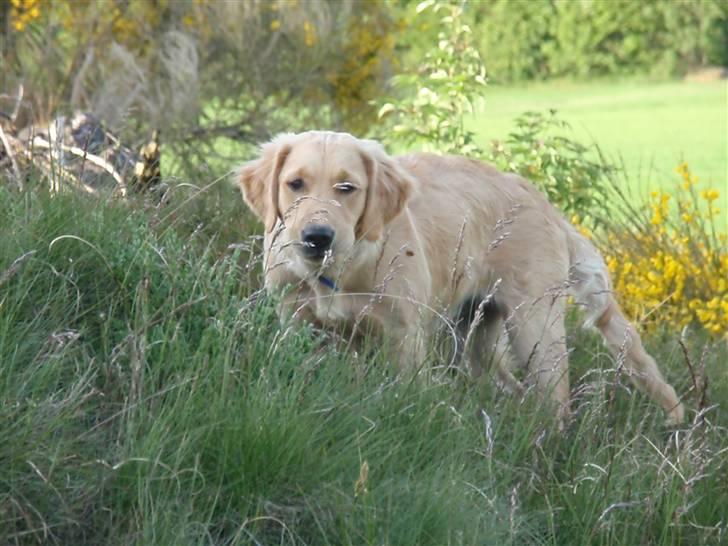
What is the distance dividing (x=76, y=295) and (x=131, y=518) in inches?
45.1

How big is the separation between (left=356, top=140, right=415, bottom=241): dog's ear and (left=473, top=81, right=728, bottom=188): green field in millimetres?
11261

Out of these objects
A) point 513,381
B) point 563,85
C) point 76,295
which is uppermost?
point 76,295

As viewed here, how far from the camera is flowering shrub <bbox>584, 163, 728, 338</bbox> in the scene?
24.0 feet

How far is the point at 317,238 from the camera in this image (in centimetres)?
484

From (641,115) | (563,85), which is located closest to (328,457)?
(641,115)

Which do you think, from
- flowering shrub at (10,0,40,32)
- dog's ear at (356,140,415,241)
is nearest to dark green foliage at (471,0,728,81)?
flowering shrub at (10,0,40,32)

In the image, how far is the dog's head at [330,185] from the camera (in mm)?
4984

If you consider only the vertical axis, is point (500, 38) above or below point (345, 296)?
below

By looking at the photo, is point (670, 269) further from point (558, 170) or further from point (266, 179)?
point (266, 179)

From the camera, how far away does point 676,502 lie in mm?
3996

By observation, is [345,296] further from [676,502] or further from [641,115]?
[641,115]

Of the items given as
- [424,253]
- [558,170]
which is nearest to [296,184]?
[424,253]

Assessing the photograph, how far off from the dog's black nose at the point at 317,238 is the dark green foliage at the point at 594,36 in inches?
1422

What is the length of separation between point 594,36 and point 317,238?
134 ft
